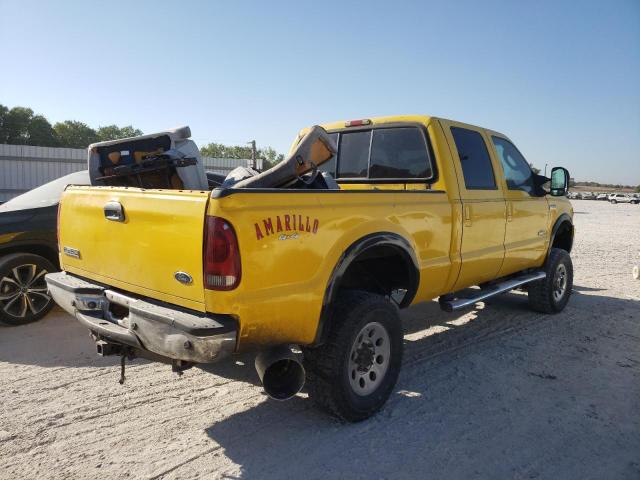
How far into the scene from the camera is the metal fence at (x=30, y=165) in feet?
55.6

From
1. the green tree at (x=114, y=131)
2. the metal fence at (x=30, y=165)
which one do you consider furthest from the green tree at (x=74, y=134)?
the metal fence at (x=30, y=165)

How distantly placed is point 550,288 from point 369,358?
3.65 metres

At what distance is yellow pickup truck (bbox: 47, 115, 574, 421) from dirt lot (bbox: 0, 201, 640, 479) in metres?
0.36

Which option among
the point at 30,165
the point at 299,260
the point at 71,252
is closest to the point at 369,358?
the point at 299,260

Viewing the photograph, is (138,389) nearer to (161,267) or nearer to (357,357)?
(161,267)

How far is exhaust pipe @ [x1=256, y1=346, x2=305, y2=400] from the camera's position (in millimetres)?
2787

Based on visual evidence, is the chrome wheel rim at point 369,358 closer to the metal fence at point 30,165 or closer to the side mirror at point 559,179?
the side mirror at point 559,179

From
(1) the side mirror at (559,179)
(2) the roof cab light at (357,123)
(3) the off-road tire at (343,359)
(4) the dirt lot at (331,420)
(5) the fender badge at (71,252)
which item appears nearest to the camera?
(4) the dirt lot at (331,420)

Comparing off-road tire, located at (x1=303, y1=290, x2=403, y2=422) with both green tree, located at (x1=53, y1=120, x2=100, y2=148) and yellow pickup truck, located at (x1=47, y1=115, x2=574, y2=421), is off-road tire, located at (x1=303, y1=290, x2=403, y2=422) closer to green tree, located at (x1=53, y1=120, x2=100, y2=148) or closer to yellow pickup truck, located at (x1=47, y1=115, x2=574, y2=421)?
yellow pickup truck, located at (x1=47, y1=115, x2=574, y2=421)

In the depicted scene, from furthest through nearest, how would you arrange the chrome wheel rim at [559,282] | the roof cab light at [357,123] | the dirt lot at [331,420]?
1. the chrome wheel rim at [559,282]
2. the roof cab light at [357,123]
3. the dirt lot at [331,420]

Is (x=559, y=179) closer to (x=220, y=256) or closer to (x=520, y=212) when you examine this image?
(x=520, y=212)

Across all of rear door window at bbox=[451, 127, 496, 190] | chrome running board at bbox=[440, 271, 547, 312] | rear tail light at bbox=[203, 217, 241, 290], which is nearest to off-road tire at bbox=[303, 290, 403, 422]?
rear tail light at bbox=[203, 217, 241, 290]

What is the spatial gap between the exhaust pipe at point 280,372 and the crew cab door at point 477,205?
1999 millimetres

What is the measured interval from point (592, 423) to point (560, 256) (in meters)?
3.23
